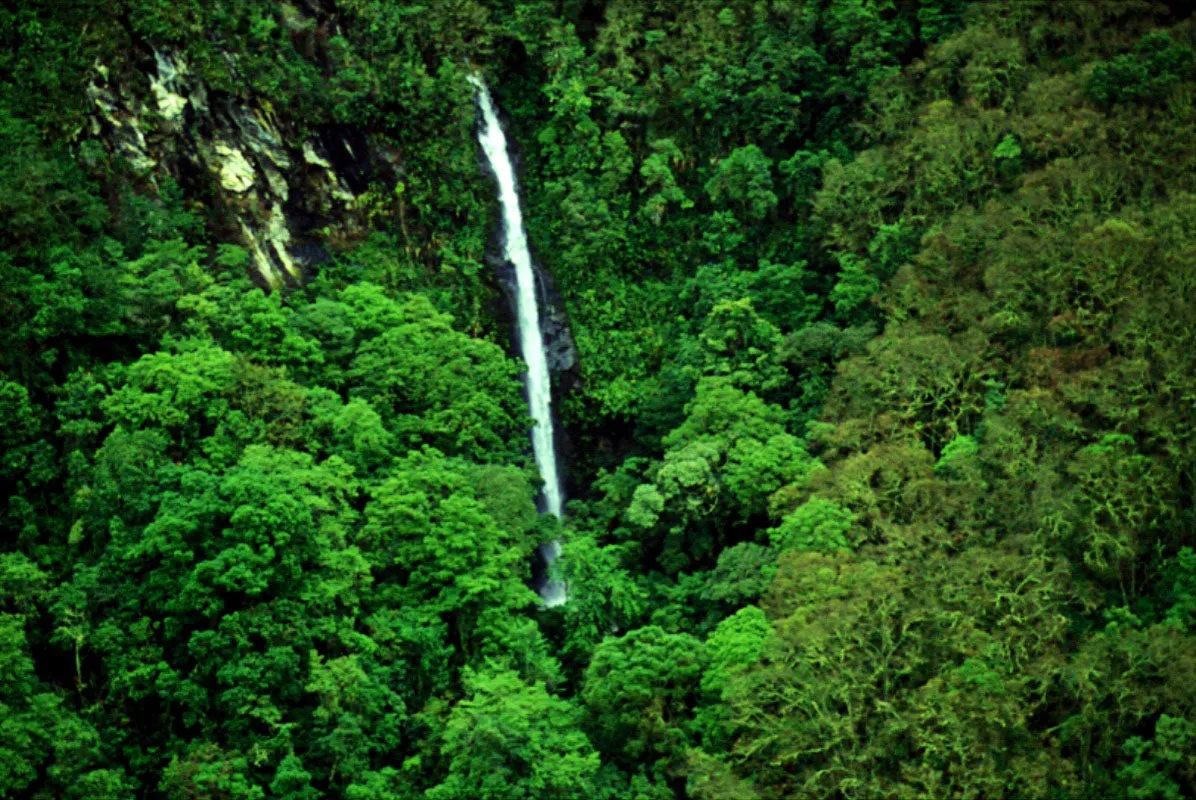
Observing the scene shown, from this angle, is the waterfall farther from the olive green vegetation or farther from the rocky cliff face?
the rocky cliff face

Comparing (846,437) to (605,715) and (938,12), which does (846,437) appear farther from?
(938,12)

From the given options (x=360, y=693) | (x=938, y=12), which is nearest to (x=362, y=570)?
(x=360, y=693)

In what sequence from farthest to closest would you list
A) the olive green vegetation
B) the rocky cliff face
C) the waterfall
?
the waterfall → the rocky cliff face → the olive green vegetation

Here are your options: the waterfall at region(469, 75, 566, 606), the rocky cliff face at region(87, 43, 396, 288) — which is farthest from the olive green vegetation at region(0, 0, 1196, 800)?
the waterfall at region(469, 75, 566, 606)

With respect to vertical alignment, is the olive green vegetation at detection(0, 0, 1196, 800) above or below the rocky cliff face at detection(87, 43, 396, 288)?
below

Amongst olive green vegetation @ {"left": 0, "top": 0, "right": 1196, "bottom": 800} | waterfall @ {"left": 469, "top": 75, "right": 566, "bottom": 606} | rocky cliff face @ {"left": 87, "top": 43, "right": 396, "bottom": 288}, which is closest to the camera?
olive green vegetation @ {"left": 0, "top": 0, "right": 1196, "bottom": 800}

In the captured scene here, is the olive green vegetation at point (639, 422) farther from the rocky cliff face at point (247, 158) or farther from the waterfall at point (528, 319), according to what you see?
the waterfall at point (528, 319)

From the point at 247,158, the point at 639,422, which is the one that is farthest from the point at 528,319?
the point at 247,158
